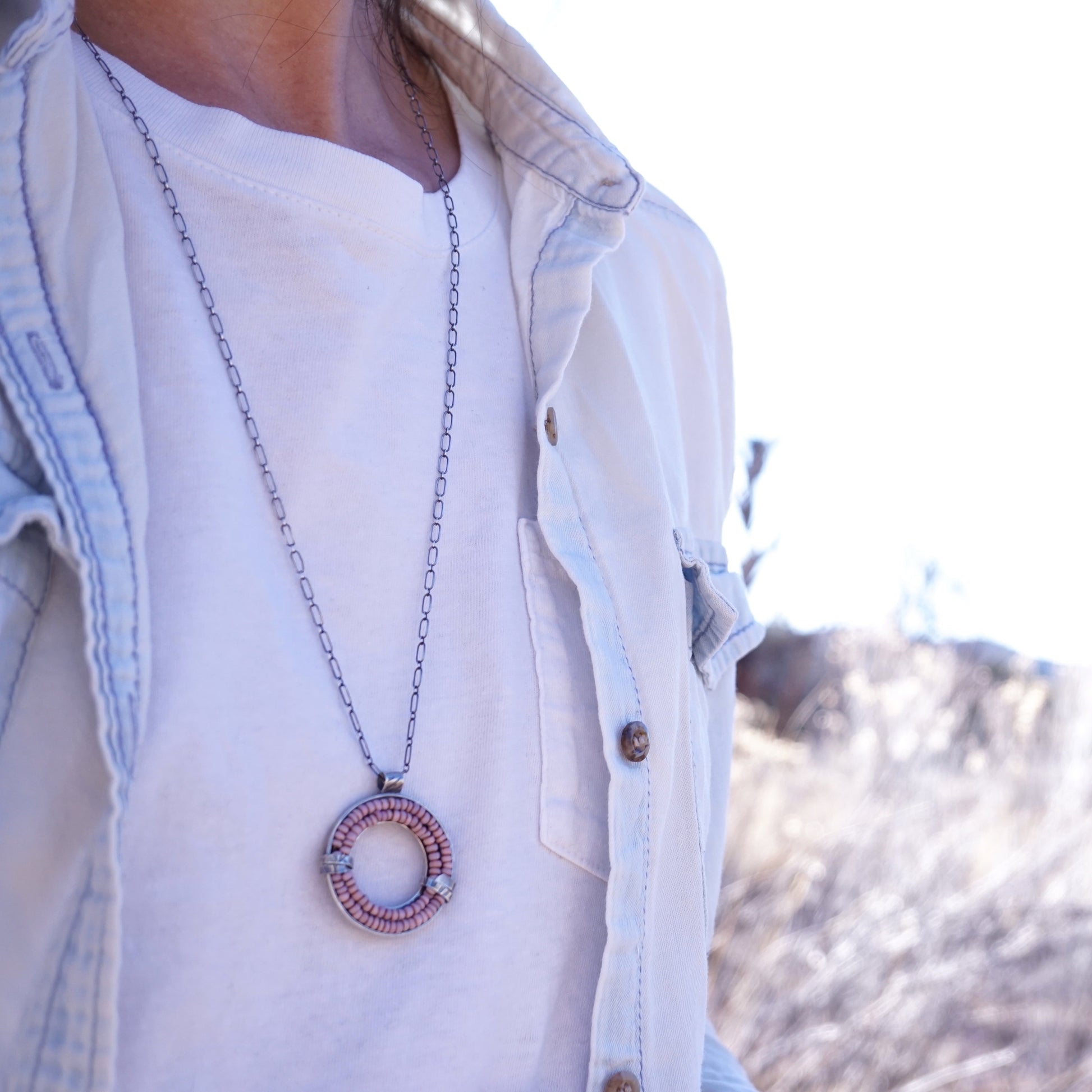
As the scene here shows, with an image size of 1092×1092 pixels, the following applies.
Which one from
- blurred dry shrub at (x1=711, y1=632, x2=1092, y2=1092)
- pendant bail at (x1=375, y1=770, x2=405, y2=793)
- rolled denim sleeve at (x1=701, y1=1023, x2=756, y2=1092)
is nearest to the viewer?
pendant bail at (x1=375, y1=770, x2=405, y2=793)

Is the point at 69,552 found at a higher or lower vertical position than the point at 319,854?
higher

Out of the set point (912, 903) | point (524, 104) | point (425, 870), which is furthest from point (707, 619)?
point (912, 903)

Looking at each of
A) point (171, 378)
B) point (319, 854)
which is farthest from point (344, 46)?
point (319, 854)

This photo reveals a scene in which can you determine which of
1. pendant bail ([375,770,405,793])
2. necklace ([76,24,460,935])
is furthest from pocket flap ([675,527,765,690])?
pendant bail ([375,770,405,793])

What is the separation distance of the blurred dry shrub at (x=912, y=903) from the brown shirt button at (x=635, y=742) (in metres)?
2.10

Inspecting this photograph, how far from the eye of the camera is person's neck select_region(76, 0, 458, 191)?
1061 mm

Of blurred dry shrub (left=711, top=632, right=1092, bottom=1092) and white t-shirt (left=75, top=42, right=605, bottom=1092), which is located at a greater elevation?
white t-shirt (left=75, top=42, right=605, bottom=1092)

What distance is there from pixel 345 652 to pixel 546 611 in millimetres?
194

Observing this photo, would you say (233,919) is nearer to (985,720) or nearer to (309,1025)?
(309,1025)

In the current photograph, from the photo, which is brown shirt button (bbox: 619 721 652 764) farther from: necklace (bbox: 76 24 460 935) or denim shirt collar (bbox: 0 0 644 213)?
denim shirt collar (bbox: 0 0 644 213)

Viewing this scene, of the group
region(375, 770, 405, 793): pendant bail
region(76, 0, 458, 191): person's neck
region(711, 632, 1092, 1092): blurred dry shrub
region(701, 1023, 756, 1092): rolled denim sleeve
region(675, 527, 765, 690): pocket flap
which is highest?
region(76, 0, 458, 191): person's neck

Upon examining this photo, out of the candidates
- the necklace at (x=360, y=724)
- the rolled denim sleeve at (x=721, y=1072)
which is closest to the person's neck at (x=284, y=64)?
the necklace at (x=360, y=724)

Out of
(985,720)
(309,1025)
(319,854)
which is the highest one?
(319,854)

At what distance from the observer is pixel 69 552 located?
0.76 meters
